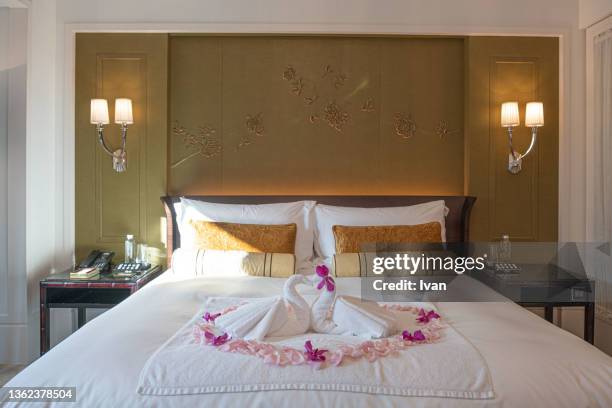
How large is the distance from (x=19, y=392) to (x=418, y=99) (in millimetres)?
3039

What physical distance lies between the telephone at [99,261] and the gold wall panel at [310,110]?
633 millimetres

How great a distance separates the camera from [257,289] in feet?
8.30

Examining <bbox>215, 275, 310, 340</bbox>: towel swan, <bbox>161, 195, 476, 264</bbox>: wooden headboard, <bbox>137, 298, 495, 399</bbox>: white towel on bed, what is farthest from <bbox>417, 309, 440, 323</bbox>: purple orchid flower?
<bbox>161, 195, 476, 264</bbox>: wooden headboard

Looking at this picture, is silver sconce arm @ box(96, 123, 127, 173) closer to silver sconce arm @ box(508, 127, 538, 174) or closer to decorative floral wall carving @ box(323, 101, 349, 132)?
decorative floral wall carving @ box(323, 101, 349, 132)

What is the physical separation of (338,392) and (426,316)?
29.3 inches

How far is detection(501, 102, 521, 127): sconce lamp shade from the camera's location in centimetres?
343

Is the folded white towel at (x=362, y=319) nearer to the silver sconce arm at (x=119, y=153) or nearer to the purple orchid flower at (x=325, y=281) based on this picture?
the purple orchid flower at (x=325, y=281)

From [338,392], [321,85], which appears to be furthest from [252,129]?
[338,392]

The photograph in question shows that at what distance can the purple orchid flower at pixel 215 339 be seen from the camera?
171 centimetres

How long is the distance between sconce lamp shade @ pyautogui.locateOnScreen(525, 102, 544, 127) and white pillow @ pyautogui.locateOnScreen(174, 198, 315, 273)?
64.2 inches

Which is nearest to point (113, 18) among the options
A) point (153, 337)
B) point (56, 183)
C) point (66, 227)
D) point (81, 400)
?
point (56, 183)

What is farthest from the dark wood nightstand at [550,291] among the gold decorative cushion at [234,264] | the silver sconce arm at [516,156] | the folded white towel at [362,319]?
the folded white towel at [362,319]

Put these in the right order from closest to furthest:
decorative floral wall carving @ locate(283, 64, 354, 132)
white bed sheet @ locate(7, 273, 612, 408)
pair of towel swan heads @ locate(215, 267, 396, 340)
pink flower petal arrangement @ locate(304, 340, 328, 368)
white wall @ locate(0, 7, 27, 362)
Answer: white bed sheet @ locate(7, 273, 612, 408) < pink flower petal arrangement @ locate(304, 340, 328, 368) < pair of towel swan heads @ locate(215, 267, 396, 340) < white wall @ locate(0, 7, 27, 362) < decorative floral wall carving @ locate(283, 64, 354, 132)

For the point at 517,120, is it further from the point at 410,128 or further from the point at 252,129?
the point at 252,129
